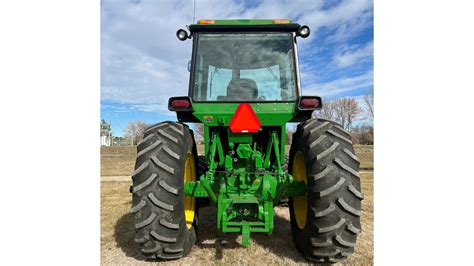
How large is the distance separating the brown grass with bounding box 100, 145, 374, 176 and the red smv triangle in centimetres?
1190

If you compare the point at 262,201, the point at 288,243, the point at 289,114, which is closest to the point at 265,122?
the point at 289,114

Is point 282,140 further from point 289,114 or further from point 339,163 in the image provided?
point 339,163

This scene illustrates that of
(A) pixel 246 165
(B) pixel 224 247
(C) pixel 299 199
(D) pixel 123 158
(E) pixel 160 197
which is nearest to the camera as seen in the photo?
(E) pixel 160 197

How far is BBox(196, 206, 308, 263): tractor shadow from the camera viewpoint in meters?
3.16

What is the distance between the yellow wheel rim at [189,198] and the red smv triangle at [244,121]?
648mm

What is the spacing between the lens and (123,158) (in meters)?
18.9

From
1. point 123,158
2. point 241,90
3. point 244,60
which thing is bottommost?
point 123,158

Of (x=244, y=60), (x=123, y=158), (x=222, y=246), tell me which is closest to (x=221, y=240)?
(x=222, y=246)

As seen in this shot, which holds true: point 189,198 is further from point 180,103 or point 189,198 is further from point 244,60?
point 244,60

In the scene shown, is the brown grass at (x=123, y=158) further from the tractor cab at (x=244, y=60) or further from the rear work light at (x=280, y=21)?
the rear work light at (x=280, y=21)

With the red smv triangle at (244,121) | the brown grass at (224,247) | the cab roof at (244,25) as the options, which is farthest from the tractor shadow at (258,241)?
the cab roof at (244,25)

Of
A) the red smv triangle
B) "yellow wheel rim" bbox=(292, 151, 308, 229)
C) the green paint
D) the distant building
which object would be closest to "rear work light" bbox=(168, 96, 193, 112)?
the green paint

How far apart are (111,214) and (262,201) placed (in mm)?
3233

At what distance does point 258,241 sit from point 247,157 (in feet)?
Answer: 3.40
